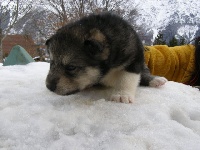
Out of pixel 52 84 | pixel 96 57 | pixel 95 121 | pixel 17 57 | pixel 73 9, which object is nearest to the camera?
pixel 95 121

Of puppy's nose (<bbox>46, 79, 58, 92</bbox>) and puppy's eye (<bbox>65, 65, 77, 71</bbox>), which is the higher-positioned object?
puppy's eye (<bbox>65, 65, 77, 71</bbox>)

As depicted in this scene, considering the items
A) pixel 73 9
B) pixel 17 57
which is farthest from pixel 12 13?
pixel 17 57

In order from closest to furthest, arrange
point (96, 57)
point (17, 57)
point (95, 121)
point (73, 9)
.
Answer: point (95, 121), point (96, 57), point (17, 57), point (73, 9)

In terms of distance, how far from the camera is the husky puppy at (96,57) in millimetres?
2990

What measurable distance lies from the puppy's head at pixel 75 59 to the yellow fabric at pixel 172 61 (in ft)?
6.85

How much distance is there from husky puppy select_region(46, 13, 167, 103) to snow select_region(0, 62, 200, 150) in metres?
0.15

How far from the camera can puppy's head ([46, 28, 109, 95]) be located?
2.96m

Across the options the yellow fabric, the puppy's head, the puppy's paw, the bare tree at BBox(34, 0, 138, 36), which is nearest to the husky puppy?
the puppy's head

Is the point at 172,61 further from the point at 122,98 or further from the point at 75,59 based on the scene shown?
the point at 75,59

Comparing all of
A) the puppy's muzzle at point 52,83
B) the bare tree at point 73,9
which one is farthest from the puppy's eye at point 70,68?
the bare tree at point 73,9

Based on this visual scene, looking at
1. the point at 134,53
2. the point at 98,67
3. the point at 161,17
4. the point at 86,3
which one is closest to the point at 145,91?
the point at 134,53

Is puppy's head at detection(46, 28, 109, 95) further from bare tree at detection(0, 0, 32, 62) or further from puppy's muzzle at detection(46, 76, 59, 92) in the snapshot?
bare tree at detection(0, 0, 32, 62)

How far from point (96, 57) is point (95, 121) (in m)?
A: 0.86

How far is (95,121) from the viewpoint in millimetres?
2426
